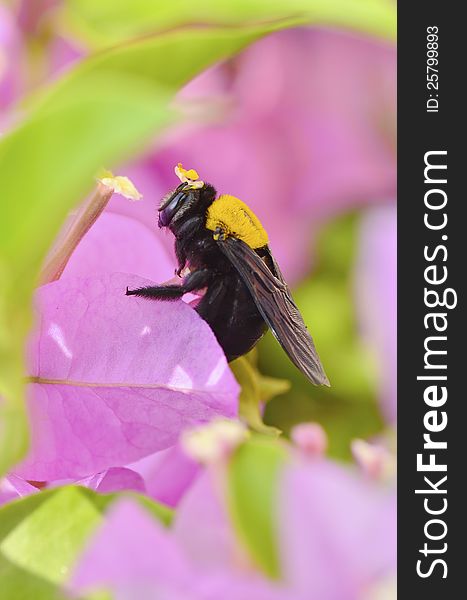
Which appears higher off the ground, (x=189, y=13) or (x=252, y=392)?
(x=189, y=13)

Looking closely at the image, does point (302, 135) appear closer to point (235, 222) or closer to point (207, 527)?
point (235, 222)

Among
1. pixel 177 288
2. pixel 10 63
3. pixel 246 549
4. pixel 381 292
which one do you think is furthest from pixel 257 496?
pixel 10 63

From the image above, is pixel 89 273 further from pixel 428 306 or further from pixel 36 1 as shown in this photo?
pixel 36 1

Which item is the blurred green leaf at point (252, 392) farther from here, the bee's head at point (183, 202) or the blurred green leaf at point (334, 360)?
the blurred green leaf at point (334, 360)

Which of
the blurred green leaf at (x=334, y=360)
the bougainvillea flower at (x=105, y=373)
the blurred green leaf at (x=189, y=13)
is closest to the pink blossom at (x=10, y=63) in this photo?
the blurred green leaf at (x=189, y=13)

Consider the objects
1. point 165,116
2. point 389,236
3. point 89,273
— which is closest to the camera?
point 165,116

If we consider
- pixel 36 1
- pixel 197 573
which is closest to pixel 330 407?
pixel 36 1

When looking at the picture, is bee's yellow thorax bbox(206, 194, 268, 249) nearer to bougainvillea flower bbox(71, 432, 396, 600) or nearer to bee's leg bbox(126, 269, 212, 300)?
bee's leg bbox(126, 269, 212, 300)
